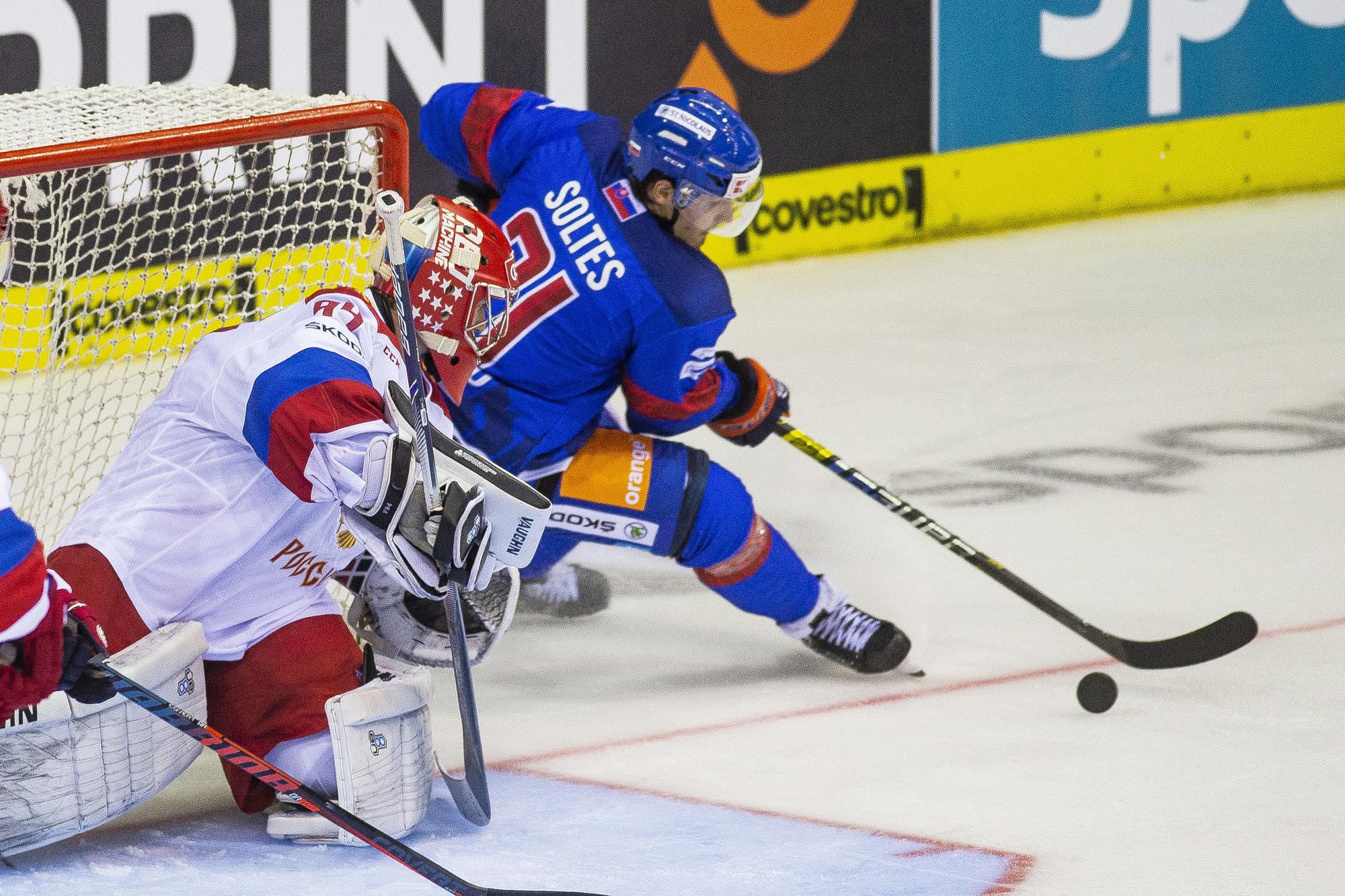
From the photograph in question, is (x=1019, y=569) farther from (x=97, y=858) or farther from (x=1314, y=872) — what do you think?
(x=97, y=858)

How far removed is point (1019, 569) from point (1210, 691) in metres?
0.70

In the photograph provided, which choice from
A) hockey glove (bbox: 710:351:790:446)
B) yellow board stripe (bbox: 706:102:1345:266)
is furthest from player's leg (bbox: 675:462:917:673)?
yellow board stripe (bbox: 706:102:1345:266)

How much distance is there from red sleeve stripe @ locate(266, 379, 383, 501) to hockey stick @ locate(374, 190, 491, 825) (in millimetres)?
84

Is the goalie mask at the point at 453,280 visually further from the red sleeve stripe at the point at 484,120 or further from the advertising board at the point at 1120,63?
the advertising board at the point at 1120,63

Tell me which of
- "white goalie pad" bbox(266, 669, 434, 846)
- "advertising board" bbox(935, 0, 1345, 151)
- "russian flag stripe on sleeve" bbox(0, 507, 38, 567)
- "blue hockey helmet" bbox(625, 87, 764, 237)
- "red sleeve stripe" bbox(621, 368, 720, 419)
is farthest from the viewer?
"advertising board" bbox(935, 0, 1345, 151)

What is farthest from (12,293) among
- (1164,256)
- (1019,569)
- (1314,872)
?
(1164,256)

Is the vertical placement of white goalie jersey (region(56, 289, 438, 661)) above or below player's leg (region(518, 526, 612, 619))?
above

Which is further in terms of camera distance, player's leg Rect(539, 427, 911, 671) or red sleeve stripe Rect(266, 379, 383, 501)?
player's leg Rect(539, 427, 911, 671)

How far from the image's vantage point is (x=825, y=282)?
22.0ft

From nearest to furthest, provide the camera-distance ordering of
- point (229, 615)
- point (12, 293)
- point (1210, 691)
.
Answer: point (229, 615)
point (1210, 691)
point (12, 293)

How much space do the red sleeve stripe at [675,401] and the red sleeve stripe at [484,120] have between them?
59 centimetres

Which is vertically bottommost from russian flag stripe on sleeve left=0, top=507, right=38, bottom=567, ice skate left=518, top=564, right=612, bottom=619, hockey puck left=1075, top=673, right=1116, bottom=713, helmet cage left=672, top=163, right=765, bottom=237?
ice skate left=518, top=564, right=612, bottom=619

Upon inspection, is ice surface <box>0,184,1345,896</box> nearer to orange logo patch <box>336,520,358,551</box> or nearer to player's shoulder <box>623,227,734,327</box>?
orange logo patch <box>336,520,358,551</box>

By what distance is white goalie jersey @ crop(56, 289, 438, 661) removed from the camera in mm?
2578
